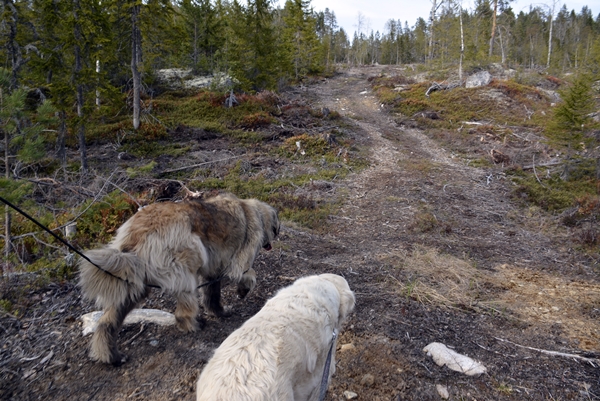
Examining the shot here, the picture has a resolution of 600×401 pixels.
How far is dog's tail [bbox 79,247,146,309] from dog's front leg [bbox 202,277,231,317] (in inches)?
42.4

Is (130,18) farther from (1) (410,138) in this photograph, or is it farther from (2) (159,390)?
(2) (159,390)

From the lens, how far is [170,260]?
11.3 ft

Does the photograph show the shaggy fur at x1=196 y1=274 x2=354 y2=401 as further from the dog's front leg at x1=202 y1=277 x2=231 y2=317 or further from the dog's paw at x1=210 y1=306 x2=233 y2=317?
the dog's paw at x1=210 y1=306 x2=233 y2=317

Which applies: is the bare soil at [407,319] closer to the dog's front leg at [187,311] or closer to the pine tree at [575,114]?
the dog's front leg at [187,311]

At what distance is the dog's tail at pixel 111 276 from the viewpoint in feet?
10.2

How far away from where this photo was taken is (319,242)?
7.32 meters

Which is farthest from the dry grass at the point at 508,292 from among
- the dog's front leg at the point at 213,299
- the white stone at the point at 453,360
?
the dog's front leg at the point at 213,299

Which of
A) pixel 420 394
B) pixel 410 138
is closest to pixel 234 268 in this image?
pixel 420 394

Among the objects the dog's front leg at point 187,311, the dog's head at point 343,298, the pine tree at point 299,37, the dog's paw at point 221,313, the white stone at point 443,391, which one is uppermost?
the pine tree at point 299,37

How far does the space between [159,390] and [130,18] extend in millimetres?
17294

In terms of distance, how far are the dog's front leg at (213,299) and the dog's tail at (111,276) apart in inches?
42.4

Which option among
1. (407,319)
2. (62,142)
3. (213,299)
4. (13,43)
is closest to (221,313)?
(213,299)

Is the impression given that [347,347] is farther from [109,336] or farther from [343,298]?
[109,336]

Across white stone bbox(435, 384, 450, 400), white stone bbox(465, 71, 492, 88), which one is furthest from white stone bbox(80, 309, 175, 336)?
white stone bbox(465, 71, 492, 88)
